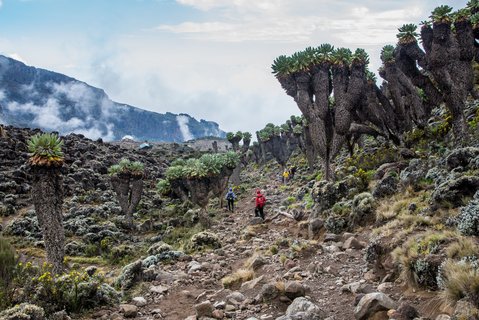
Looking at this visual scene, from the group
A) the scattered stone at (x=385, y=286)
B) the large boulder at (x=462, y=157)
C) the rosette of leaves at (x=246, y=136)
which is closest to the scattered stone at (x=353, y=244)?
the scattered stone at (x=385, y=286)

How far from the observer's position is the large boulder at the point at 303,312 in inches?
264

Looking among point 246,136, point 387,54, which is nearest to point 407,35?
point 387,54

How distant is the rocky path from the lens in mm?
8188

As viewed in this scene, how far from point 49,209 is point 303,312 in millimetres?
13488

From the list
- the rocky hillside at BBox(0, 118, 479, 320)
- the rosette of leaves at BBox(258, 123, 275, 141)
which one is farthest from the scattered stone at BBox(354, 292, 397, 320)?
the rosette of leaves at BBox(258, 123, 275, 141)

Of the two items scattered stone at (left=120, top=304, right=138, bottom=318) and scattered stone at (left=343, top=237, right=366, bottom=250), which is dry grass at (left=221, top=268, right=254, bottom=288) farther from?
scattered stone at (left=343, top=237, right=366, bottom=250)

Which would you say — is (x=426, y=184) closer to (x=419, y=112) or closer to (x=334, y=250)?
(x=334, y=250)

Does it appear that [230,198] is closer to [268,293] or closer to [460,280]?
[268,293]

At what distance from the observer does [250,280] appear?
10.8m

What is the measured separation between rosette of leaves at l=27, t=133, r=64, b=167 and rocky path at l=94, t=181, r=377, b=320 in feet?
22.8

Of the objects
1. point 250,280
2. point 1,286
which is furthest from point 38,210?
point 250,280

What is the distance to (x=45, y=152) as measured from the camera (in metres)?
16.3

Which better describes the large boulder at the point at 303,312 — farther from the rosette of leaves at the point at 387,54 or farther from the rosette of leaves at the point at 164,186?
the rosette of leaves at the point at 164,186

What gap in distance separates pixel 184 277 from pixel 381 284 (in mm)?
6659
